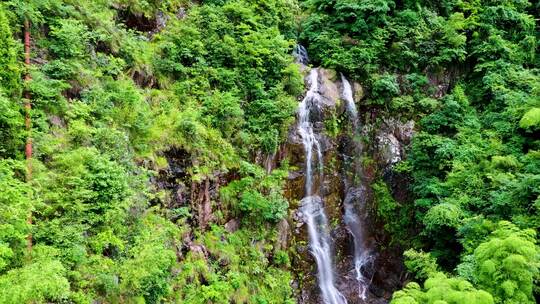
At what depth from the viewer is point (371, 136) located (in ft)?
55.5

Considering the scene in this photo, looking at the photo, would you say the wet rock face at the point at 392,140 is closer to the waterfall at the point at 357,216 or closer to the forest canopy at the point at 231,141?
the forest canopy at the point at 231,141

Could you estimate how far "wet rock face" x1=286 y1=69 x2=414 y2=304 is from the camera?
14.2 metres

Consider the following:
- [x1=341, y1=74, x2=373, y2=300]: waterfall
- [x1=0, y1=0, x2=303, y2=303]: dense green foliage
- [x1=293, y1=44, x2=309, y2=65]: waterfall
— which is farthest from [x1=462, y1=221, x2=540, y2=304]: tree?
[x1=293, y1=44, x2=309, y2=65]: waterfall

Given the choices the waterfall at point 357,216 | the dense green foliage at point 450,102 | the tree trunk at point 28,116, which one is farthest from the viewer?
the waterfall at point 357,216

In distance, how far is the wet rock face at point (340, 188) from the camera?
14.2 m

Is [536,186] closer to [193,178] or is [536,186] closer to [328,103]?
[328,103]

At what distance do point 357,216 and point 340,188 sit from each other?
1257 millimetres

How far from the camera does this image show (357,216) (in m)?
15.8

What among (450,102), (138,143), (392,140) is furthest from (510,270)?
(450,102)

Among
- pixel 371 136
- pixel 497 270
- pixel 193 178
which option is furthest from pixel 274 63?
pixel 497 270

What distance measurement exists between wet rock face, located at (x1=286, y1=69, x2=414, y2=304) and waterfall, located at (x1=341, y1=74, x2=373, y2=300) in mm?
162

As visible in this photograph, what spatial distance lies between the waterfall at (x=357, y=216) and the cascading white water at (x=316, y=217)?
1.07 metres

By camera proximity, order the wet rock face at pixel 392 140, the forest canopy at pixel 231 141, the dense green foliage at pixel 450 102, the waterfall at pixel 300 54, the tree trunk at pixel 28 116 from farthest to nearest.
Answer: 1. the waterfall at pixel 300 54
2. the wet rock face at pixel 392 140
3. the dense green foliage at pixel 450 102
4. the forest canopy at pixel 231 141
5. the tree trunk at pixel 28 116

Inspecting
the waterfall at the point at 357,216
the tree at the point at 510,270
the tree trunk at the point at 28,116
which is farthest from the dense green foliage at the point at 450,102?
the tree trunk at the point at 28,116
